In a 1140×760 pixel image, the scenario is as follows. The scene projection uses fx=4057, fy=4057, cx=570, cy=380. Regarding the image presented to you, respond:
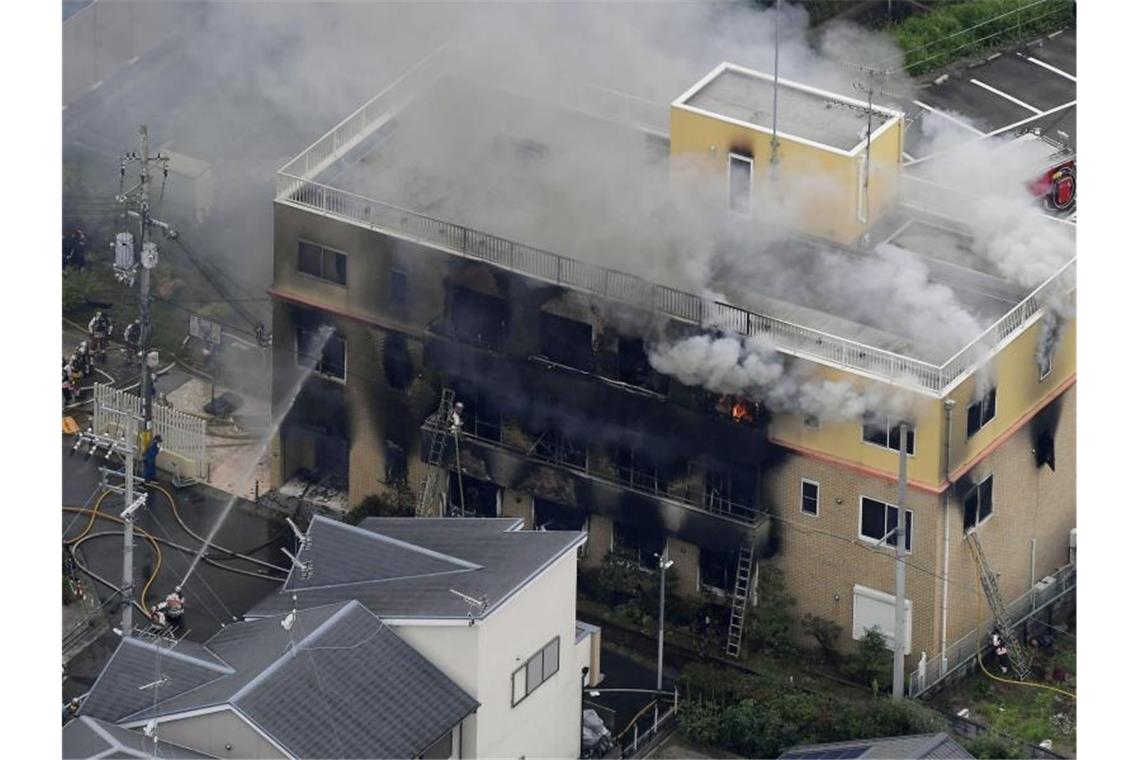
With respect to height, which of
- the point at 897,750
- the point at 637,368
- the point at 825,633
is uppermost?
the point at 637,368

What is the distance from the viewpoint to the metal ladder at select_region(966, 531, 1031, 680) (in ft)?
289

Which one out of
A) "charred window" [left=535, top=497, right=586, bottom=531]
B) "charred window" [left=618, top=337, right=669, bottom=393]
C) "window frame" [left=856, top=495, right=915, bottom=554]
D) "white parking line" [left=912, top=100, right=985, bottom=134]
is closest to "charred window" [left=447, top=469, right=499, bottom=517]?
"charred window" [left=535, top=497, right=586, bottom=531]

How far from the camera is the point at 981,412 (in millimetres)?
86812

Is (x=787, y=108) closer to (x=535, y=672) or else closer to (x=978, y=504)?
(x=978, y=504)

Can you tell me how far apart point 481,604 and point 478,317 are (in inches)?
492

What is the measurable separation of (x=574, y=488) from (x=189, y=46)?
908 inches

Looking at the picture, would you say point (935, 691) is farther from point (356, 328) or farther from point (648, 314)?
point (356, 328)

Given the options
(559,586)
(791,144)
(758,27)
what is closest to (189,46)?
(758,27)

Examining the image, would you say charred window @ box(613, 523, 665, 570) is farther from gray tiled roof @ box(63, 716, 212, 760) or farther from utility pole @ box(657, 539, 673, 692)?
gray tiled roof @ box(63, 716, 212, 760)

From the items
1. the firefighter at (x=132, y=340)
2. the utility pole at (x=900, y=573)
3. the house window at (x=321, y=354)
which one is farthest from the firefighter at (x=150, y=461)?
the utility pole at (x=900, y=573)

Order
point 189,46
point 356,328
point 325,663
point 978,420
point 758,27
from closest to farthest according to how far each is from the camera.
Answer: point 325,663 → point 978,420 → point 356,328 → point 758,27 → point 189,46

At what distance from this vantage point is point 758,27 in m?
98.7

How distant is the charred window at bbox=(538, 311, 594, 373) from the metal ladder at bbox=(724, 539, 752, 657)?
5.33 meters

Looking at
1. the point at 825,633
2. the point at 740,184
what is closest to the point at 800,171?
the point at 740,184
